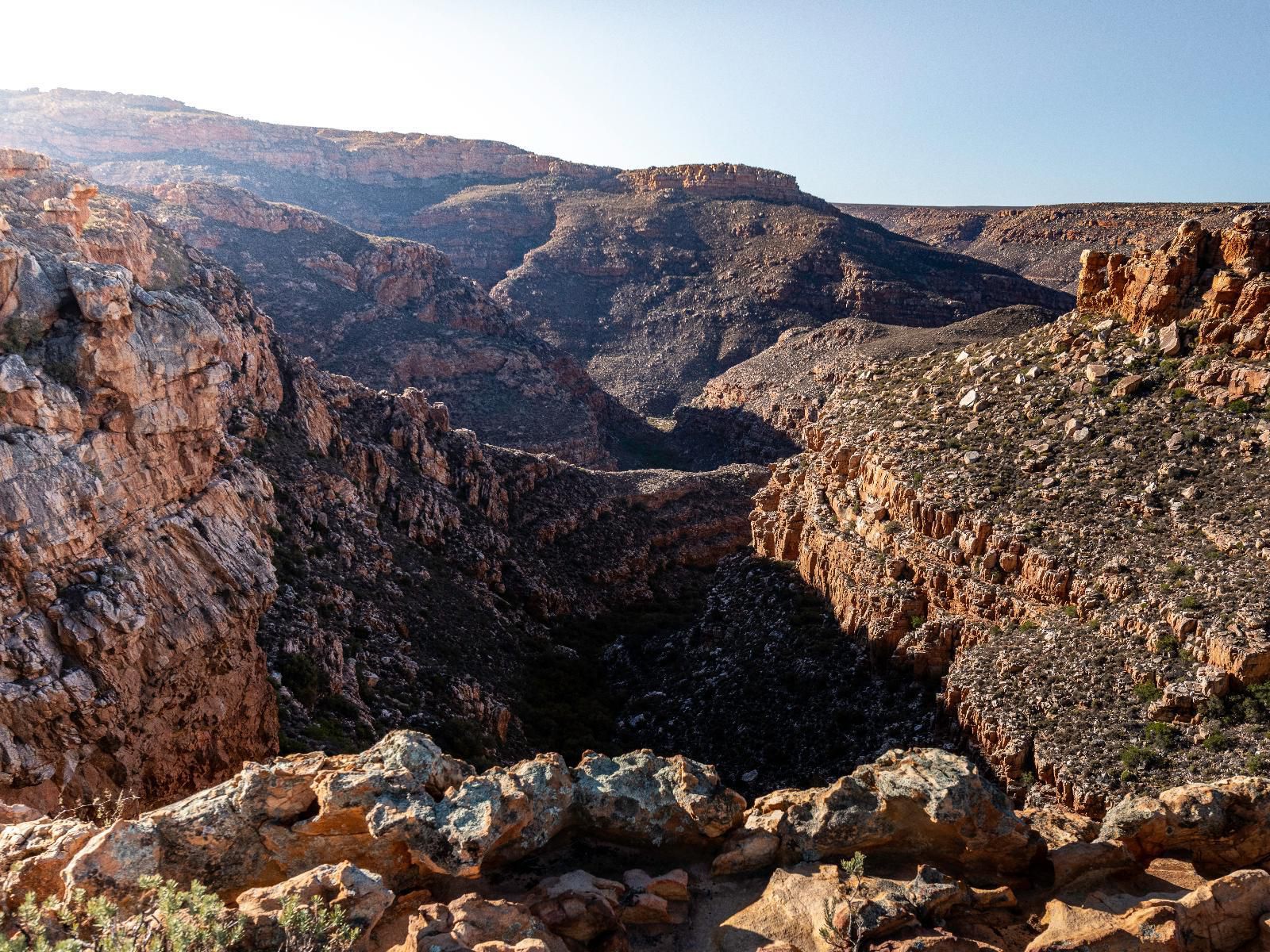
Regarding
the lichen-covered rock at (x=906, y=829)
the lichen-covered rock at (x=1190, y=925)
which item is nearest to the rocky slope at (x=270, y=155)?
the lichen-covered rock at (x=906, y=829)

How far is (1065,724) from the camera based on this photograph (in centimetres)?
2266

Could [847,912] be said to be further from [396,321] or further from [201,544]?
[396,321]

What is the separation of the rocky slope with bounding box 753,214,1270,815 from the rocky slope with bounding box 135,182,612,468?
43.7 m

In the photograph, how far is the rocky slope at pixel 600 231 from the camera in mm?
115125

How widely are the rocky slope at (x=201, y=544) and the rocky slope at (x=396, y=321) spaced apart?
106ft

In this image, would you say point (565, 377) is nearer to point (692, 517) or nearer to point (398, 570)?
point (692, 517)

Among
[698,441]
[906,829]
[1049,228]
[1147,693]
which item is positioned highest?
[1049,228]

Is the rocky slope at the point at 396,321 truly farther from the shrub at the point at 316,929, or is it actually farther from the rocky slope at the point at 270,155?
the shrub at the point at 316,929

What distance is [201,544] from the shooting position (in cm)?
2511

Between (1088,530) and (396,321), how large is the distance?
71332mm

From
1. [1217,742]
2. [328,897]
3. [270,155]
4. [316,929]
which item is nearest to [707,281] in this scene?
[270,155]

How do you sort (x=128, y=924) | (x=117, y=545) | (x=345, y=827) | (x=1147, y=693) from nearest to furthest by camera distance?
1. (x=128, y=924)
2. (x=345, y=827)
3. (x=1147, y=693)
4. (x=117, y=545)

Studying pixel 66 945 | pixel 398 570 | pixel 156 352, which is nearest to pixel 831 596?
pixel 398 570

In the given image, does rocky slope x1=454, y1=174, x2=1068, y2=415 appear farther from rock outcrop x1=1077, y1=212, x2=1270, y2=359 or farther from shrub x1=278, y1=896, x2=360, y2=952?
shrub x1=278, y1=896, x2=360, y2=952
